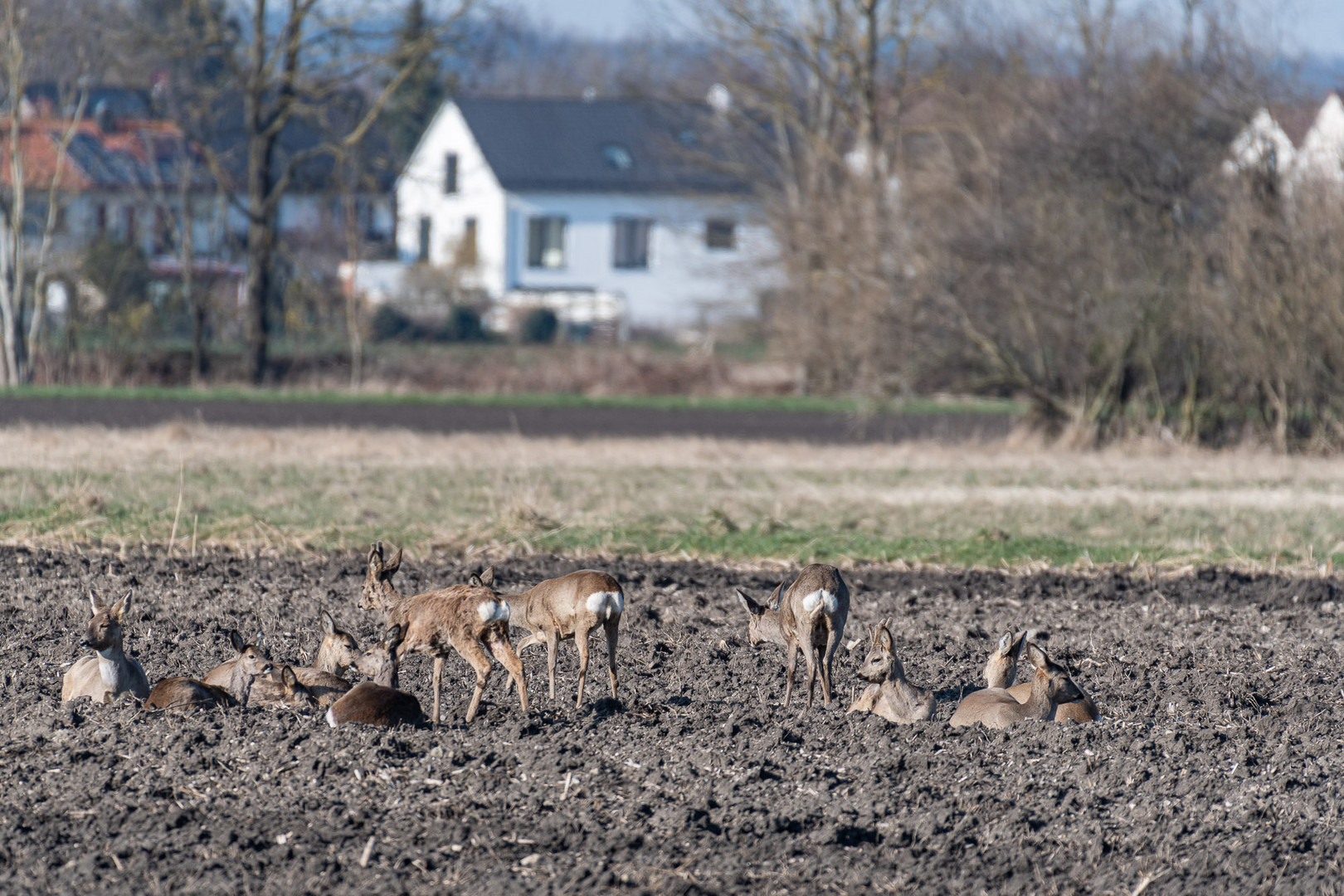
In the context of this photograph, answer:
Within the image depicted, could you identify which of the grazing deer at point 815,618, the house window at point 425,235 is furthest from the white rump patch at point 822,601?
the house window at point 425,235

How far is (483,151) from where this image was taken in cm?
5953

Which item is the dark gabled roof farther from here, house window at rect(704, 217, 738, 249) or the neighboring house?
the neighboring house

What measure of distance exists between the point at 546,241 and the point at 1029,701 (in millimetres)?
54131

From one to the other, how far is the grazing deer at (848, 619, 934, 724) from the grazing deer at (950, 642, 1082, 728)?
0.55 feet

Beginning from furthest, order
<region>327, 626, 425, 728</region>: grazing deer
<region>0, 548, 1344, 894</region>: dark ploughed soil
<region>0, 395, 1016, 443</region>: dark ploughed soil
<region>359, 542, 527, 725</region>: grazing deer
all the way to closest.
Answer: <region>0, 395, 1016, 443</region>: dark ploughed soil → <region>359, 542, 527, 725</region>: grazing deer → <region>327, 626, 425, 728</region>: grazing deer → <region>0, 548, 1344, 894</region>: dark ploughed soil

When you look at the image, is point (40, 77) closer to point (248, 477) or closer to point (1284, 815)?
point (248, 477)

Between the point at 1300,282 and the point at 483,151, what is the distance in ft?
136

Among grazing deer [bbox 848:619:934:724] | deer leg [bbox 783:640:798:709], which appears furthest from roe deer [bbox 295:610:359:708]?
grazing deer [bbox 848:619:934:724]

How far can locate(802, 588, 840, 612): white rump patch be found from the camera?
6.75m

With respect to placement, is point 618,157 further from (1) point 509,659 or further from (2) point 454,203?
(1) point 509,659

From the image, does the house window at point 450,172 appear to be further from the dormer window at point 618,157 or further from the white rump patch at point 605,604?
the white rump patch at point 605,604

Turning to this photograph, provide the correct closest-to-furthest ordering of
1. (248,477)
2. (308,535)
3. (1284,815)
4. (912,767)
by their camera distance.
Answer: (1284,815) → (912,767) → (308,535) → (248,477)

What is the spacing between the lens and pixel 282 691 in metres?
6.98

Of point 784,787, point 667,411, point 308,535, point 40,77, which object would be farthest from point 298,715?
point 40,77
